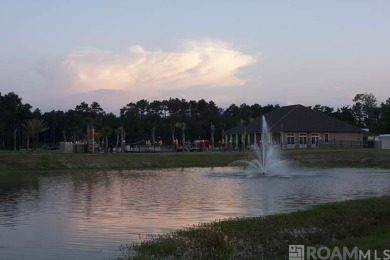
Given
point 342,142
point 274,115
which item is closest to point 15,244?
point 342,142

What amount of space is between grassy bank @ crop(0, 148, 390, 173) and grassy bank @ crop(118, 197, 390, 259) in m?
39.3

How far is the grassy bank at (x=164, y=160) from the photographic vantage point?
56.6 metres

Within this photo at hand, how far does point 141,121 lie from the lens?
145625 mm

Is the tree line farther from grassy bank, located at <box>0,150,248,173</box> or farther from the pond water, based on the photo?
the pond water

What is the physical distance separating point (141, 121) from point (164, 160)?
82.5 meters

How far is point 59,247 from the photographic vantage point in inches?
608

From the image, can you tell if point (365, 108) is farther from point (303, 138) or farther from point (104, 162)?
point (104, 162)

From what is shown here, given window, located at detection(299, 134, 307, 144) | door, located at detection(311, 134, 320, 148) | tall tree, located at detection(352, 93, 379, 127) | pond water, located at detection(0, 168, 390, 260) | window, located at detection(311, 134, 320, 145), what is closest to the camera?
pond water, located at detection(0, 168, 390, 260)

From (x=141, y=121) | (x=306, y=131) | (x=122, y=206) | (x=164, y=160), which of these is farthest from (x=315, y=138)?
(x=122, y=206)

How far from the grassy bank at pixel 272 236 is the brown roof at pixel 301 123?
77.0m

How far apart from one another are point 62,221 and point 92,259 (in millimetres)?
6619

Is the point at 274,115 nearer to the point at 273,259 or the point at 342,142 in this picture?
the point at 342,142

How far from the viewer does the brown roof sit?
96.5 meters

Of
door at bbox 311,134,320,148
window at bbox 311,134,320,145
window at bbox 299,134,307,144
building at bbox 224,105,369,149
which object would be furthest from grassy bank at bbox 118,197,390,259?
window at bbox 311,134,320,145
